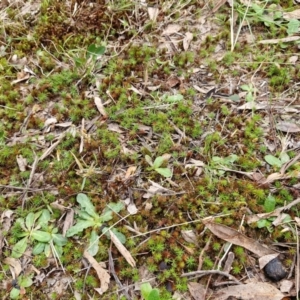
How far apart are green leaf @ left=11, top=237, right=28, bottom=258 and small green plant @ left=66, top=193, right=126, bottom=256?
29 centimetres

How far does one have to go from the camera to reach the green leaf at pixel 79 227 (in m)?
2.36

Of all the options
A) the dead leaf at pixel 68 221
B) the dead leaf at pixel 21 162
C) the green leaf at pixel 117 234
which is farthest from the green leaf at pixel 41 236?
the dead leaf at pixel 21 162

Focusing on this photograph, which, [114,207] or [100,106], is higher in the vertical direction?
[100,106]

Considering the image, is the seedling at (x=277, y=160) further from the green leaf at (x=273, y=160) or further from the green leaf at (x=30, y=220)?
the green leaf at (x=30, y=220)

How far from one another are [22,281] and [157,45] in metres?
2.15

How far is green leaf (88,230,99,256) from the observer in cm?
230

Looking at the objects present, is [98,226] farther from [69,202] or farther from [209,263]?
[209,263]

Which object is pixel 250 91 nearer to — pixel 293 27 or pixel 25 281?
pixel 293 27

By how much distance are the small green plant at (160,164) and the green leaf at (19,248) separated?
98 centimetres

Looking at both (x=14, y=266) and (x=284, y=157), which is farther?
(x=284, y=157)

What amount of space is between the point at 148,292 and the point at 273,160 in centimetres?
124

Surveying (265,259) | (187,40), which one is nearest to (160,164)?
(265,259)

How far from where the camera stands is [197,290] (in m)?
2.17

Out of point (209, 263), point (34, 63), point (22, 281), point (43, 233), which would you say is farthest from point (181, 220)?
point (34, 63)
